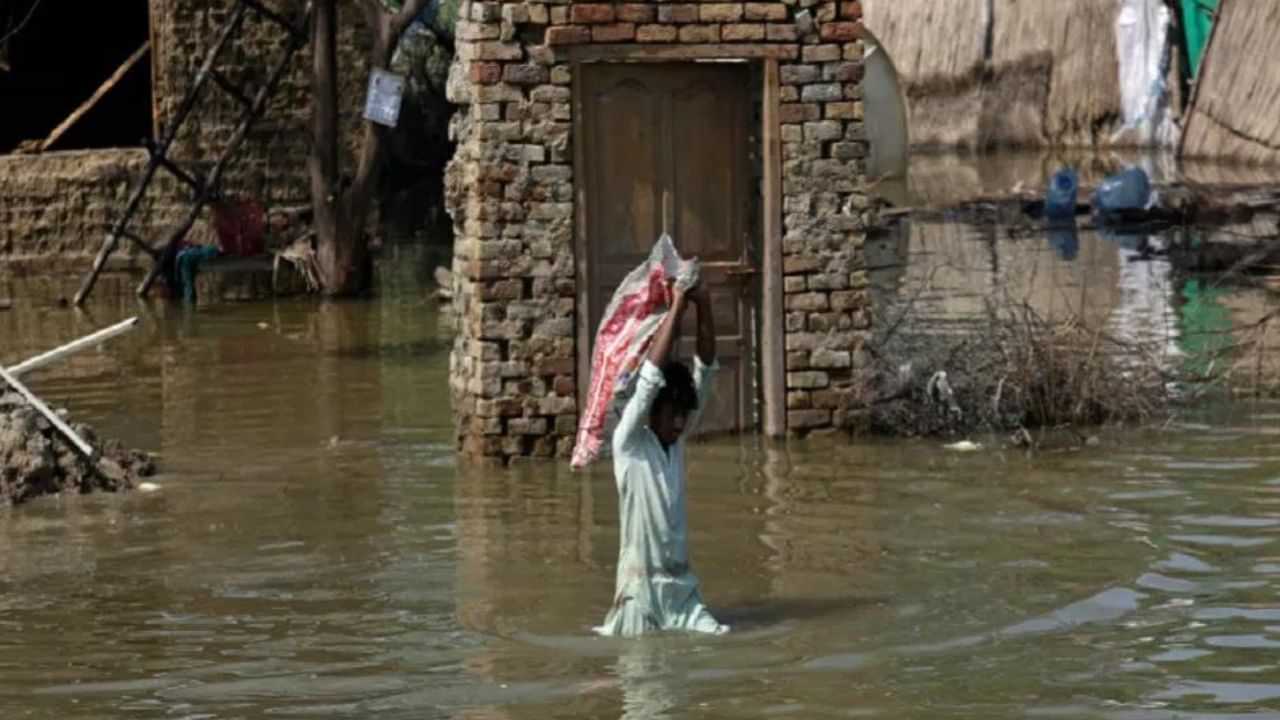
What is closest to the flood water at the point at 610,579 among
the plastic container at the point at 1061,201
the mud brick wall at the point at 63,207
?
the mud brick wall at the point at 63,207

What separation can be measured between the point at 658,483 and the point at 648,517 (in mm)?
122

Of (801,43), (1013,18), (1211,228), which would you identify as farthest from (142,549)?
(1013,18)

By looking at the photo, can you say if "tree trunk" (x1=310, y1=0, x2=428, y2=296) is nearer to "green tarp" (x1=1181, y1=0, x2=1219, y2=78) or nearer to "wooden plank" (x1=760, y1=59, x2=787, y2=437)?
"wooden plank" (x1=760, y1=59, x2=787, y2=437)

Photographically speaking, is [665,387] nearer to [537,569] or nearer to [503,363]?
[537,569]

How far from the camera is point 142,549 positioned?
36.7 ft

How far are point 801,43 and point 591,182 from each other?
49.4 inches

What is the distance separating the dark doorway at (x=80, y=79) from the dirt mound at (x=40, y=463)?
13407 mm

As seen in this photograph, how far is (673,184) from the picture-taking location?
13180 mm

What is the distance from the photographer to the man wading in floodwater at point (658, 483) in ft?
29.7

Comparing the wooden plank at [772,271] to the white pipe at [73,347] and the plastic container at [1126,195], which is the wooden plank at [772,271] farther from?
the plastic container at [1126,195]

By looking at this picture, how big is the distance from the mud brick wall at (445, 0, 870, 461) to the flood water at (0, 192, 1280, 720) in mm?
390

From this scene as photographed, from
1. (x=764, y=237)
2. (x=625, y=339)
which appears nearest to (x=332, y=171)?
(x=764, y=237)

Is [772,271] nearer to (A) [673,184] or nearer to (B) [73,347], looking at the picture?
(A) [673,184]

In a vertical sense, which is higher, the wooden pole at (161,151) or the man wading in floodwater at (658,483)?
the wooden pole at (161,151)
